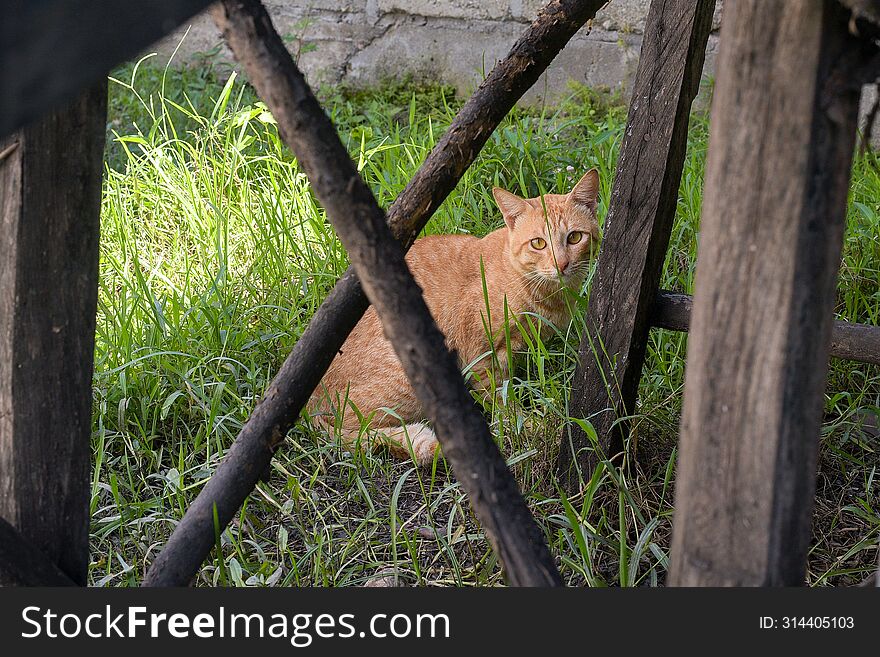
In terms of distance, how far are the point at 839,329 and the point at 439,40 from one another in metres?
3.01

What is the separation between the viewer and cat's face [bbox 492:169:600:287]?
274cm

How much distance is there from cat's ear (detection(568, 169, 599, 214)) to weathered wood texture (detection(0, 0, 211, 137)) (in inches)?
79.0

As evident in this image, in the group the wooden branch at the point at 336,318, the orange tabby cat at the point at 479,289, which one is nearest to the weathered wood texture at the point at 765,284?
the wooden branch at the point at 336,318

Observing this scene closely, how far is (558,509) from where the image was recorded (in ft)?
7.07

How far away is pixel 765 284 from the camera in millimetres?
939

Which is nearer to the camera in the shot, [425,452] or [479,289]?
[425,452]

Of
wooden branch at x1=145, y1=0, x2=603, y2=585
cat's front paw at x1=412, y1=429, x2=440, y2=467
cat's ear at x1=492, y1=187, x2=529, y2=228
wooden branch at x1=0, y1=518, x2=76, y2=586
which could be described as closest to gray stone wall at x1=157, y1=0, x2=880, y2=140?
cat's ear at x1=492, y1=187, x2=529, y2=228

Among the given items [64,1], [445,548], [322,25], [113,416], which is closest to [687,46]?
[445,548]

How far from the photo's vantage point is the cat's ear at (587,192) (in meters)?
2.73

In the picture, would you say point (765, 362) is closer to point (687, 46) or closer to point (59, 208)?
point (59, 208)

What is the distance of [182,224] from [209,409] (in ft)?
3.39

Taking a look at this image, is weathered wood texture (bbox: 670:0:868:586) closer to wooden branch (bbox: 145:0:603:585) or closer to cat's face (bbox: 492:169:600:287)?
wooden branch (bbox: 145:0:603:585)

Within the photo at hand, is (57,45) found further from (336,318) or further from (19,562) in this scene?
(336,318)

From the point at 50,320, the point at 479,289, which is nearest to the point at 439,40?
the point at 479,289
